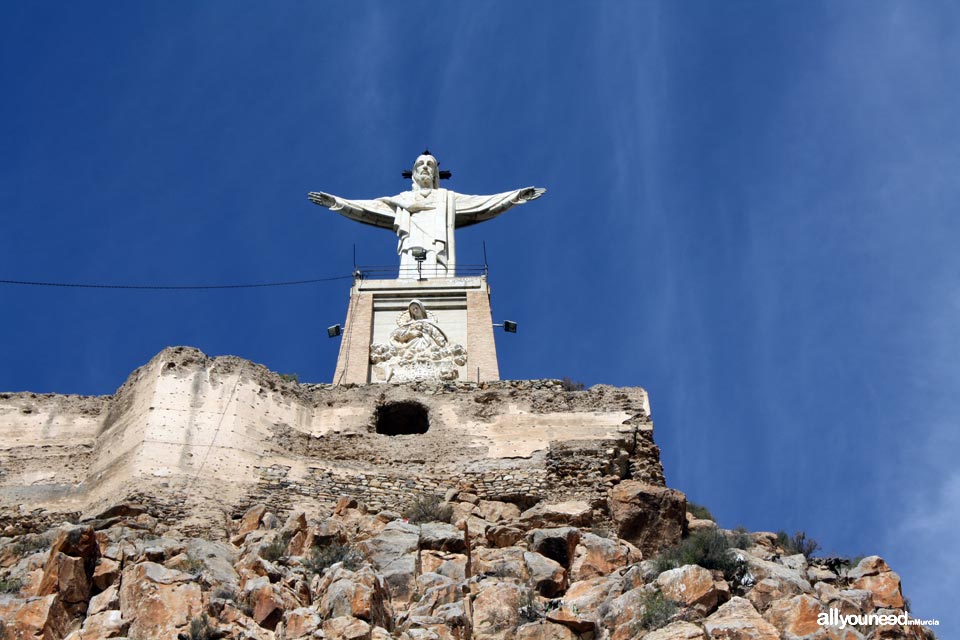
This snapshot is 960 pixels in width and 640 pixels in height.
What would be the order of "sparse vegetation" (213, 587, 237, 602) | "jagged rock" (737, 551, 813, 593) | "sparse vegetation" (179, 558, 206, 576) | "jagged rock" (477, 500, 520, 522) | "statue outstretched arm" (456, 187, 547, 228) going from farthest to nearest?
1. "statue outstretched arm" (456, 187, 547, 228)
2. "jagged rock" (477, 500, 520, 522)
3. "jagged rock" (737, 551, 813, 593)
4. "sparse vegetation" (179, 558, 206, 576)
5. "sparse vegetation" (213, 587, 237, 602)

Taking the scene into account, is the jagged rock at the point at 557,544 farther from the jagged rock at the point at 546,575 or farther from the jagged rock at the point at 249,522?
the jagged rock at the point at 249,522

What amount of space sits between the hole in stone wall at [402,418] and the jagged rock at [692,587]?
705 centimetres

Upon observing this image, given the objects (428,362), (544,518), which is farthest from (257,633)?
(428,362)

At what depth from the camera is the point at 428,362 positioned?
28.0 meters

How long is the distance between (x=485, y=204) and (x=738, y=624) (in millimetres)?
18168

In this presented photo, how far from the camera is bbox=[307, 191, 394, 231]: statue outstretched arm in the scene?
33688 millimetres

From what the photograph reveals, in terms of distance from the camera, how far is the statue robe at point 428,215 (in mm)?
32250

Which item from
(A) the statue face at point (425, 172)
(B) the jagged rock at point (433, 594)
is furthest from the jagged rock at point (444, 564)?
(A) the statue face at point (425, 172)

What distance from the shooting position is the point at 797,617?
17.7 m

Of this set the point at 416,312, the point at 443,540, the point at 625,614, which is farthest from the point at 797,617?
the point at 416,312

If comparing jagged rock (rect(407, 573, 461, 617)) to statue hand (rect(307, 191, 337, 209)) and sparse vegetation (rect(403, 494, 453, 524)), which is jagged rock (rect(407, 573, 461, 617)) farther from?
statue hand (rect(307, 191, 337, 209))

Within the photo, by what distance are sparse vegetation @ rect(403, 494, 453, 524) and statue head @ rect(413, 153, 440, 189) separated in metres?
13.0

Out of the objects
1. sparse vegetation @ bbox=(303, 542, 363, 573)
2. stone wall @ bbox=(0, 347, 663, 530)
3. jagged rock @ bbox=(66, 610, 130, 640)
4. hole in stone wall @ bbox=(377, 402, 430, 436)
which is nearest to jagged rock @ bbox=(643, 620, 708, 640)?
sparse vegetation @ bbox=(303, 542, 363, 573)

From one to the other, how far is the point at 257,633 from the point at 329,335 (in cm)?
1310
